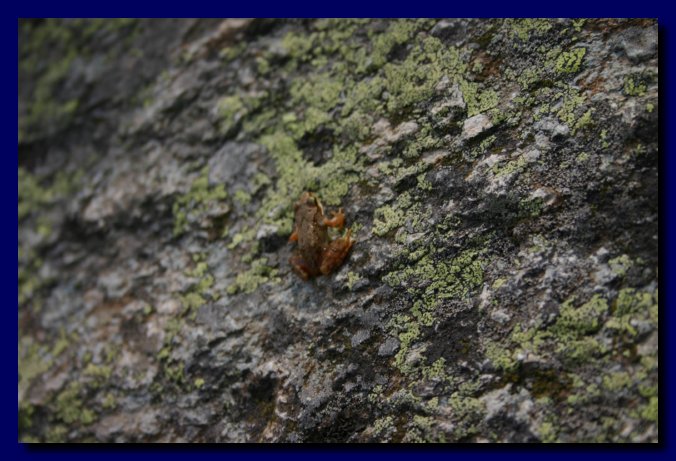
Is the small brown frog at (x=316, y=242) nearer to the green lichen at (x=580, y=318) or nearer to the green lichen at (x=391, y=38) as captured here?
the green lichen at (x=391, y=38)

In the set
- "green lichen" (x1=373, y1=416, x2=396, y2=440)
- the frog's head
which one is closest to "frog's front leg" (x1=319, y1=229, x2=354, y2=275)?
the frog's head

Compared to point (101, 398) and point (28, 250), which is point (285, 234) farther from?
point (28, 250)

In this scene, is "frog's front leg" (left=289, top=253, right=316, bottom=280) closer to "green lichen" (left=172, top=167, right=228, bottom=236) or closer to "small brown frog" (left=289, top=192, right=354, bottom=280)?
"small brown frog" (left=289, top=192, right=354, bottom=280)

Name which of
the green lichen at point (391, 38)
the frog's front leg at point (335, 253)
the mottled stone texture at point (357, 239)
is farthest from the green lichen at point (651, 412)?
the green lichen at point (391, 38)

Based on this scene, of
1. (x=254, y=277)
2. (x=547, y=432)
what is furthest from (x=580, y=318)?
(x=254, y=277)

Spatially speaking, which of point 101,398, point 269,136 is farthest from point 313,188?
point 101,398

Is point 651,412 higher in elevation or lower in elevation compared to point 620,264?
lower

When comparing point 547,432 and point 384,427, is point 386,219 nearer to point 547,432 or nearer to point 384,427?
point 384,427
